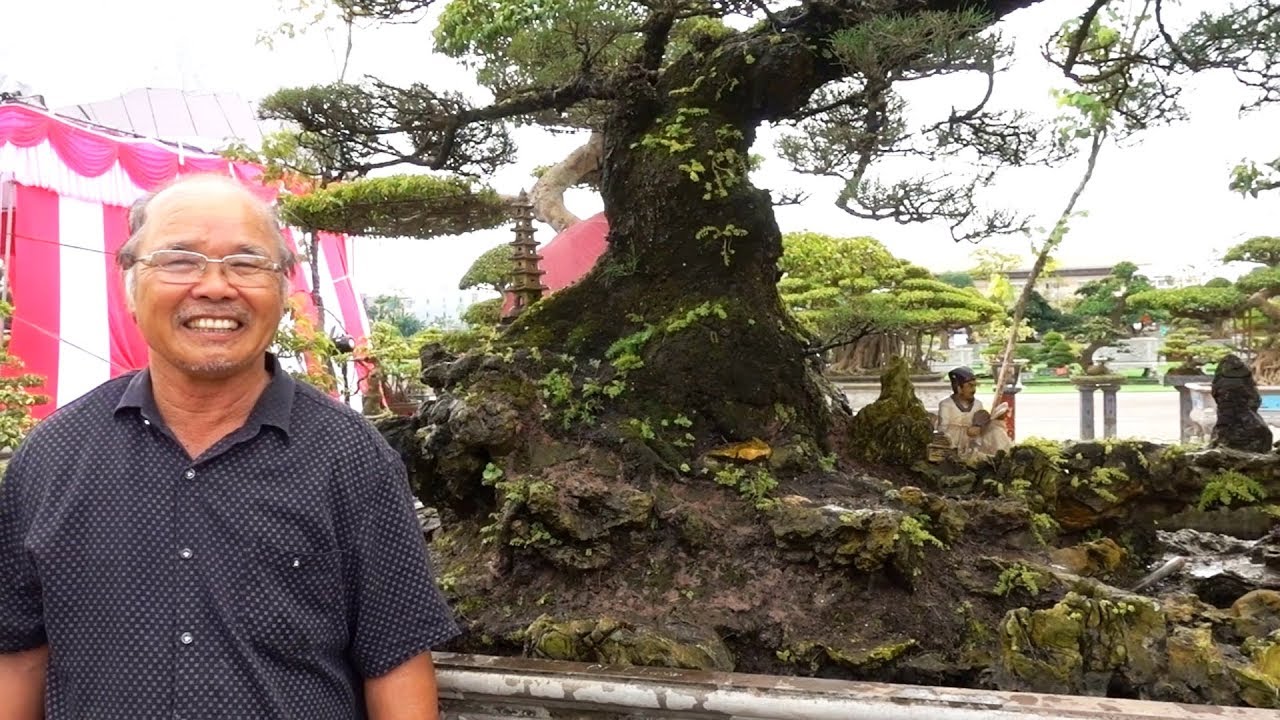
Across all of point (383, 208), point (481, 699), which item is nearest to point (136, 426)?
point (481, 699)

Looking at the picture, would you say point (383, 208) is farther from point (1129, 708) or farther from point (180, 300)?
point (1129, 708)

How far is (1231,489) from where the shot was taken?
12.1ft

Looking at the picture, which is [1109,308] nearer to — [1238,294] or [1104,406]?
[1238,294]

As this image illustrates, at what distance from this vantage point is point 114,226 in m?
7.76

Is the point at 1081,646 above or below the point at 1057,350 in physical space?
below

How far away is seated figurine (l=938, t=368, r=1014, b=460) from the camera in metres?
3.87

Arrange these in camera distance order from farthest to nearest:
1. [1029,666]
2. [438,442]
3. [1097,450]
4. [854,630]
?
[1097,450] < [438,442] < [854,630] < [1029,666]

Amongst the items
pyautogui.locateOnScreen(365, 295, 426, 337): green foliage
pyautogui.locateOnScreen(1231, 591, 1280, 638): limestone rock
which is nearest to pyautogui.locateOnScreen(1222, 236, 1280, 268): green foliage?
pyautogui.locateOnScreen(1231, 591, 1280, 638): limestone rock

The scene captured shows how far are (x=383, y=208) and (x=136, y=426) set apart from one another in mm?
4351

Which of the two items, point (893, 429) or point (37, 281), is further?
point (37, 281)

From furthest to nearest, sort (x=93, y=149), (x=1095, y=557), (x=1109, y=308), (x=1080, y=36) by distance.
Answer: (x=1109, y=308) → (x=93, y=149) → (x=1095, y=557) → (x=1080, y=36)

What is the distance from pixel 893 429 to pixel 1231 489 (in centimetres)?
161

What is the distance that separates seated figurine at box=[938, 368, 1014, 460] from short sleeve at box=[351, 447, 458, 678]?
10.1ft

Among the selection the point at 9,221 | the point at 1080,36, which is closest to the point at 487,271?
the point at 9,221
